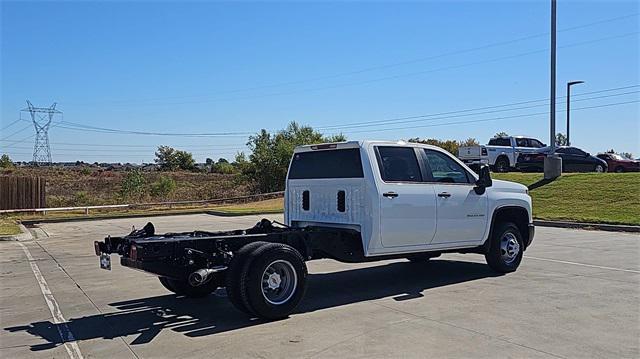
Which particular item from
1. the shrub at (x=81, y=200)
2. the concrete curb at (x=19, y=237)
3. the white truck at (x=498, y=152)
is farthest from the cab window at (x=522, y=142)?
the shrub at (x=81, y=200)

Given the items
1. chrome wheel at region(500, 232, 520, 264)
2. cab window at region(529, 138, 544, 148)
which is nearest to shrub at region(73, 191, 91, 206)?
cab window at region(529, 138, 544, 148)

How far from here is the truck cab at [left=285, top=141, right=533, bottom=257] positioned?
8.42 meters

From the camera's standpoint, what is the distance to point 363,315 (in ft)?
24.2

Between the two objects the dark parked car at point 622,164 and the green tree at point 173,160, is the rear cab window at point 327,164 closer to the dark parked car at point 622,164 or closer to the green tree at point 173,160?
the dark parked car at point 622,164

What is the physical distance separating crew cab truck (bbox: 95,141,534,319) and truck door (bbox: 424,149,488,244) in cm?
2

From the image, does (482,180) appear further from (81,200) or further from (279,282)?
(81,200)

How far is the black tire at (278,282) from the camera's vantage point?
704 cm

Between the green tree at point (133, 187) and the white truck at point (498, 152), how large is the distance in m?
23.5

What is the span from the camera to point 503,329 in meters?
6.61

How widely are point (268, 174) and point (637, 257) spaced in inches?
1485

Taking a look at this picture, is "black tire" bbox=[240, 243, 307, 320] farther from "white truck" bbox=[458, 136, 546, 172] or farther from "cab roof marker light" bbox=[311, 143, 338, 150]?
"white truck" bbox=[458, 136, 546, 172]

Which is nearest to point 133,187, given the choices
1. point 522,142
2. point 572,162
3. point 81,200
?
point 81,200

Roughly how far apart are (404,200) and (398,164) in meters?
0.59

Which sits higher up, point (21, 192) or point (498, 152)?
point (498, 152)
